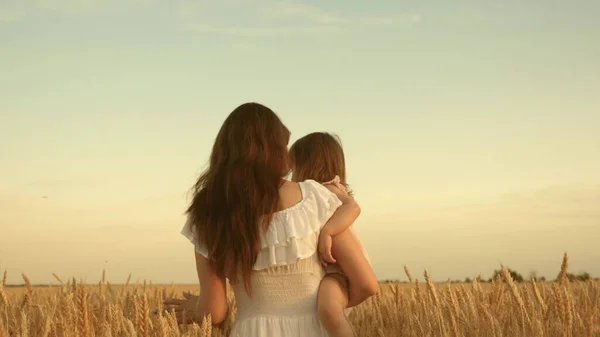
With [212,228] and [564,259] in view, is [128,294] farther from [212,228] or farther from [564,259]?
[564,259]

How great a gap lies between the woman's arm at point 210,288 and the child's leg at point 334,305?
1.80ft

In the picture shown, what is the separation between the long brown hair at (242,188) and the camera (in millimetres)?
3812

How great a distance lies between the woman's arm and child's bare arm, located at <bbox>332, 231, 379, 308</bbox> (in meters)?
0.65

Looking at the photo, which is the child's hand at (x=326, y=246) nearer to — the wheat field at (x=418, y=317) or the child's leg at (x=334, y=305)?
the child's leg at (x=334, y=305)

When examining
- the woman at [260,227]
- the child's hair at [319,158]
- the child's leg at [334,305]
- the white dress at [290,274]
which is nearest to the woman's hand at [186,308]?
the woman at [260,227]

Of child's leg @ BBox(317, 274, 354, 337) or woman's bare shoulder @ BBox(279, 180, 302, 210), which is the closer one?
child's leg @ BBox(317, 274, 354, 337)

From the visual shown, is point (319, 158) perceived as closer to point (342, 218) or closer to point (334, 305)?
point (342, 218)

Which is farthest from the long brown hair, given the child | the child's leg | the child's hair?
the child's hair

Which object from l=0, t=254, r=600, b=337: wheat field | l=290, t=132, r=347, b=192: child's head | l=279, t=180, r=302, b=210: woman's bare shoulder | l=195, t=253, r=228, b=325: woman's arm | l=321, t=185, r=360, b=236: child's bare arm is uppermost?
l=290, t=132, r=347, b=192: child's head

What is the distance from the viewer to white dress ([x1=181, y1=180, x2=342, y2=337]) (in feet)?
12.7

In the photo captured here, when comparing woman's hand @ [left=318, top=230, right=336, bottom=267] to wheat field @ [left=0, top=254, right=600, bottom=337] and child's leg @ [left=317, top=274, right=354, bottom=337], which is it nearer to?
child's leg @ [left=317, top=274, right=354, bottom=337]

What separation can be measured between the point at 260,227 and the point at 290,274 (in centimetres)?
30

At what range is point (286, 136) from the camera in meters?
3.99

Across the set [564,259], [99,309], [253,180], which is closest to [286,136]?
[253,180]
